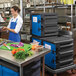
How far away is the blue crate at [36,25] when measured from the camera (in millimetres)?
3307

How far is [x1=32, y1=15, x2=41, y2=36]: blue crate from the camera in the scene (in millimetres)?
3307

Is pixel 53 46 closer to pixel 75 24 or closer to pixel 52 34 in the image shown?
pixel 52 34

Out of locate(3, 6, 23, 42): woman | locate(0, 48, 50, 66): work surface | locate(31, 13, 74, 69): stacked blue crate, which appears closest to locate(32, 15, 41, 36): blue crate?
locate(31, 13, 74, 69): stacked blue crate

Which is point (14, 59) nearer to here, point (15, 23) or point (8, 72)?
point (8, 72)

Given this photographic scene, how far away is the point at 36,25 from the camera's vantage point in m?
3.41

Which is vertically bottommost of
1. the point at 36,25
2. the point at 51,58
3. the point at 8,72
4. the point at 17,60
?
the point at 51,58

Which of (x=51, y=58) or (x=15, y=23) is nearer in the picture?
(x=51, y=58)

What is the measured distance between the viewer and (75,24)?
15.6ft

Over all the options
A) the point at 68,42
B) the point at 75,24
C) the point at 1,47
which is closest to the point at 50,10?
the point at 75,24

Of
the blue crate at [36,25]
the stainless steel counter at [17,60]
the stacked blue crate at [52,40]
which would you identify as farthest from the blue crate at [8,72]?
the blue crate at [36,25]

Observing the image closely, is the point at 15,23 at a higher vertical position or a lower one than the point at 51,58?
higher

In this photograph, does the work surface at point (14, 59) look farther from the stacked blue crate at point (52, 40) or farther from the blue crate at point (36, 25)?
the blue crate at point (36, 25)

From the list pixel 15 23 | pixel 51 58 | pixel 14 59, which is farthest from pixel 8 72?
pixel 15 23

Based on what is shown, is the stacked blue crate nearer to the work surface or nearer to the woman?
the woman
